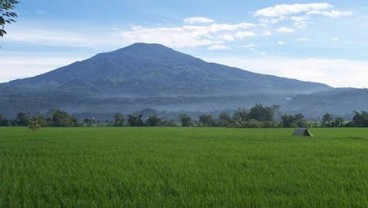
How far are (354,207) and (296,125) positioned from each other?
2559 inches

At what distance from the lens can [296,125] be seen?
71.2 metres

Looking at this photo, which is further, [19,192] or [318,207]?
[19,192]

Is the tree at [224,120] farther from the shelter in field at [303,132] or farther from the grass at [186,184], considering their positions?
the grass at [186,184]

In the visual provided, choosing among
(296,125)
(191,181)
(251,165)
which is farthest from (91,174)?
(296,125)

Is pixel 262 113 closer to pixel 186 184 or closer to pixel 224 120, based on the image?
pixel 224 120

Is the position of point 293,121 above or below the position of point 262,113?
below

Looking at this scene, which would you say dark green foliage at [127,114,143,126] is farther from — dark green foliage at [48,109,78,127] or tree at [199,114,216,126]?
tree at [199,114,216,126]

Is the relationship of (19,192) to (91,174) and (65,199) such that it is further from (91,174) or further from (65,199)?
(91,174)

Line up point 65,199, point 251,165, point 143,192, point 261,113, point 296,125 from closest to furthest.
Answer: point 65,199
point 143,192
point 251,165
point 296,125
point 261,113

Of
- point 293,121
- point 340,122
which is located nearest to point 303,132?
point 340,122

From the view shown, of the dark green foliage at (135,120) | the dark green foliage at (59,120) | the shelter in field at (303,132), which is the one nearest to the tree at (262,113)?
the dark green foliage at (135,120)

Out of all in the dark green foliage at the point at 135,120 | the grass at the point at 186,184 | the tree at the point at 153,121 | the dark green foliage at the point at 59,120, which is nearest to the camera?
the grass at the point at 186,184

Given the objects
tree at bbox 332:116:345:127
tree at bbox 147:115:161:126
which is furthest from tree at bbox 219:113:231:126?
tree at bbox 332:116:345:127

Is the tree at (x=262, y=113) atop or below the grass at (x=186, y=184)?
atop
